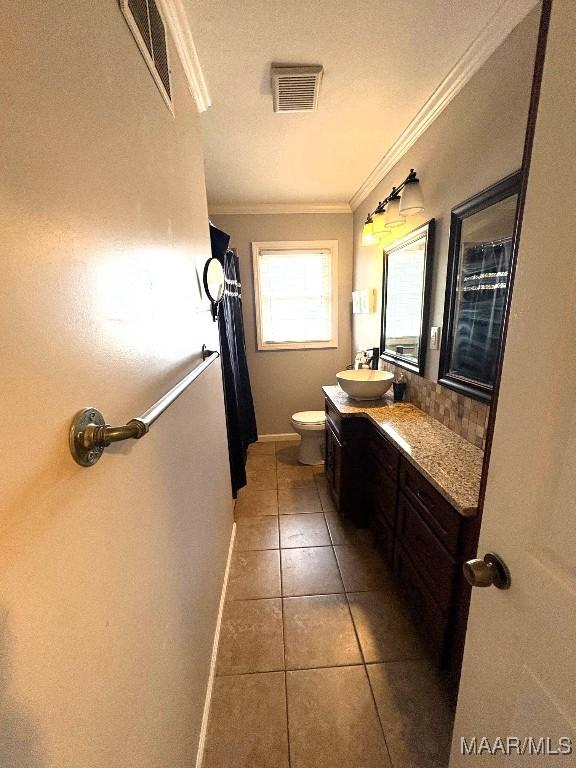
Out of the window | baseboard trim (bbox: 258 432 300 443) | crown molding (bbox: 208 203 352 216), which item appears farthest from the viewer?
baseboard trim (bbox: 258 432 300 443)

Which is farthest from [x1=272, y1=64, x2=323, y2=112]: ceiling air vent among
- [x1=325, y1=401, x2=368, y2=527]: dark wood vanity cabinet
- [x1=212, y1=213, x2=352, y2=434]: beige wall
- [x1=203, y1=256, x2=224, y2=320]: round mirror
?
[x1=325, y1=401, x2=368, y2=527]: dark wood vanity cabinet

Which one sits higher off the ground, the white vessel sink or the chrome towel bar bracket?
the chrome towel bar bracket

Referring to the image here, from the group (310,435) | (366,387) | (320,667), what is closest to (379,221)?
(366,387)

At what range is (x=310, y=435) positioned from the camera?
9.77ft

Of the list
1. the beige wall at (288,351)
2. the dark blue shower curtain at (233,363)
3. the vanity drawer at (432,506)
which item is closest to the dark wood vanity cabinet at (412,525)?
the vanity drawer at (432,506)

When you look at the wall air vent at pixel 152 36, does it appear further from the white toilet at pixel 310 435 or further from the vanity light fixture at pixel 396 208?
the white toilet at pixel 310 435

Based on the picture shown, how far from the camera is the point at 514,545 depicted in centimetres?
57

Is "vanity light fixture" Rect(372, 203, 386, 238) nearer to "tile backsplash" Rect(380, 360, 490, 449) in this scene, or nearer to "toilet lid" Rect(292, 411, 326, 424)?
"tile backsplash" Rect(380, 360, 490, 449)

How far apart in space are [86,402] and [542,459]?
2.48ft

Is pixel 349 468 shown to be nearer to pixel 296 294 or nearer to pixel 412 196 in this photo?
pixel 412 196

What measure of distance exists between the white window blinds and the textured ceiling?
0.96 metres

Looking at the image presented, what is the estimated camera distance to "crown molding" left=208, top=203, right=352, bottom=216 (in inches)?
119

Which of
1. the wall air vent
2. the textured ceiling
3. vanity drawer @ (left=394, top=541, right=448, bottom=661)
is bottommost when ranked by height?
vanity drawer @ (left=394, top=541, right=448, bottom=661)

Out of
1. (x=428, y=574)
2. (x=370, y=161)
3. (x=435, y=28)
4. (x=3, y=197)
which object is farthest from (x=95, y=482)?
(x=370, y=161)
